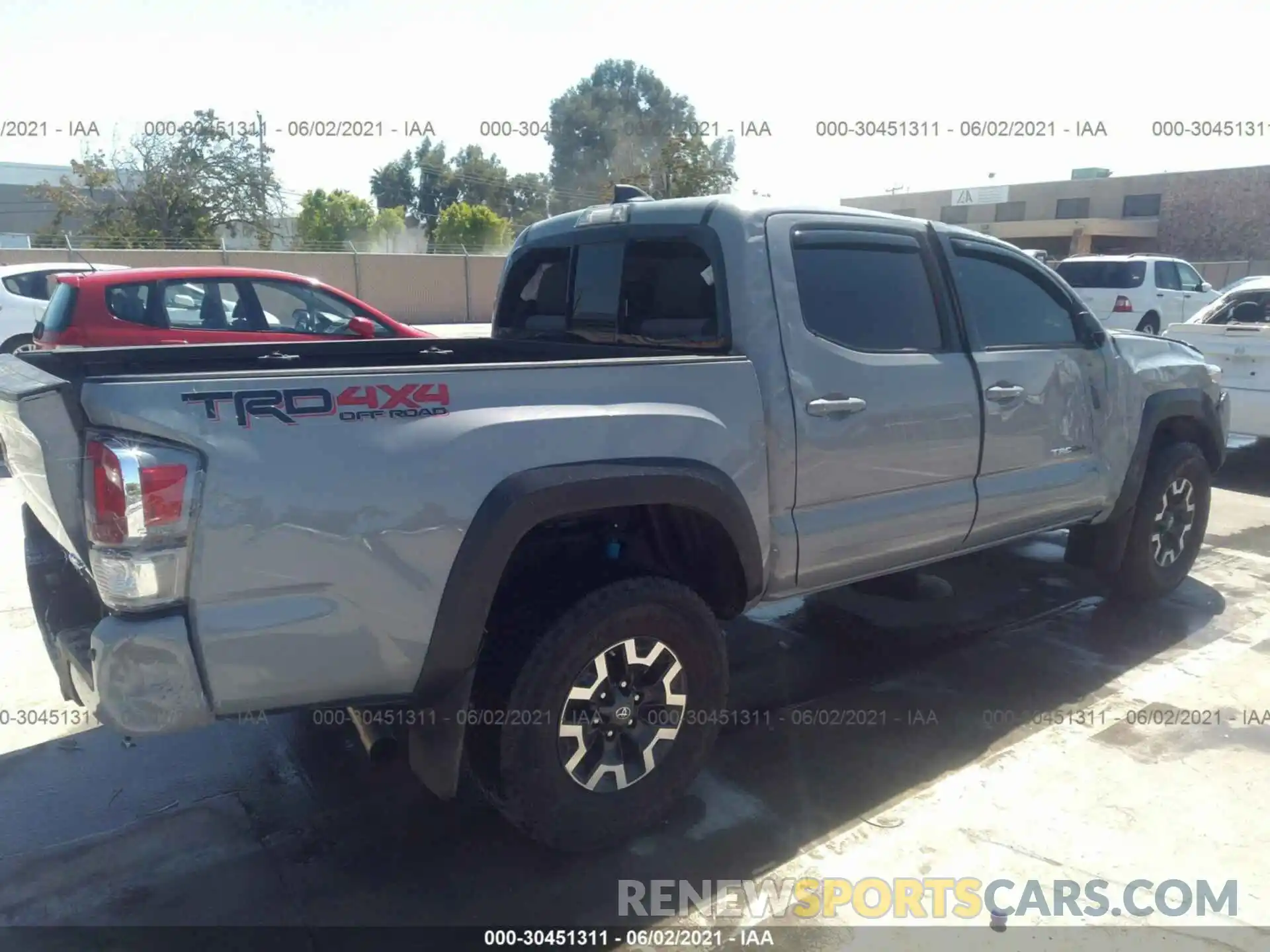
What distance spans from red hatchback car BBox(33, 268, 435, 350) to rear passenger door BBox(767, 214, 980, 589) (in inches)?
231

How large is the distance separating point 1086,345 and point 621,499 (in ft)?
9.43

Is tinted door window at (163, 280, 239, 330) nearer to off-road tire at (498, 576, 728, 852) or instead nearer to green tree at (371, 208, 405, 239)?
off-road tire at (498, 576, 728, 852)

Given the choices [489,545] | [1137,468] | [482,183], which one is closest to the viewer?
[489,545]

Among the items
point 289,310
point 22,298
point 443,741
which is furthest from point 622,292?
point 22,298

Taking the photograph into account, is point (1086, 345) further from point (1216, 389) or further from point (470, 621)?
point (470, 621)

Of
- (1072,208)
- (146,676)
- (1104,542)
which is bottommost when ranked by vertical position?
(1104,542)

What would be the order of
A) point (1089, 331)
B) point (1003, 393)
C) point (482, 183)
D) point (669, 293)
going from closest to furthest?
point (669, 293), point (1003, 393), point (1089, 331), point (482, 183)

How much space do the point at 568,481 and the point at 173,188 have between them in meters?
39.2

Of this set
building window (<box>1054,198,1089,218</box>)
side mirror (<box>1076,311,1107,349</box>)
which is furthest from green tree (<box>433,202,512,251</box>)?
side mirror (<box>1076,311,1107,349</box>)

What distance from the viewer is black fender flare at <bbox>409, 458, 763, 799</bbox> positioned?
266 centimetres

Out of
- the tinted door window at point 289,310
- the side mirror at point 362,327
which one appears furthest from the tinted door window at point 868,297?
the tinted door window at point 289,310

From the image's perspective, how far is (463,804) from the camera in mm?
3432

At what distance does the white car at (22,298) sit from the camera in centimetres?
1067

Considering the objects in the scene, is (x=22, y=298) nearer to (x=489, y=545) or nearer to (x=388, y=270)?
(x=489, y=545)
